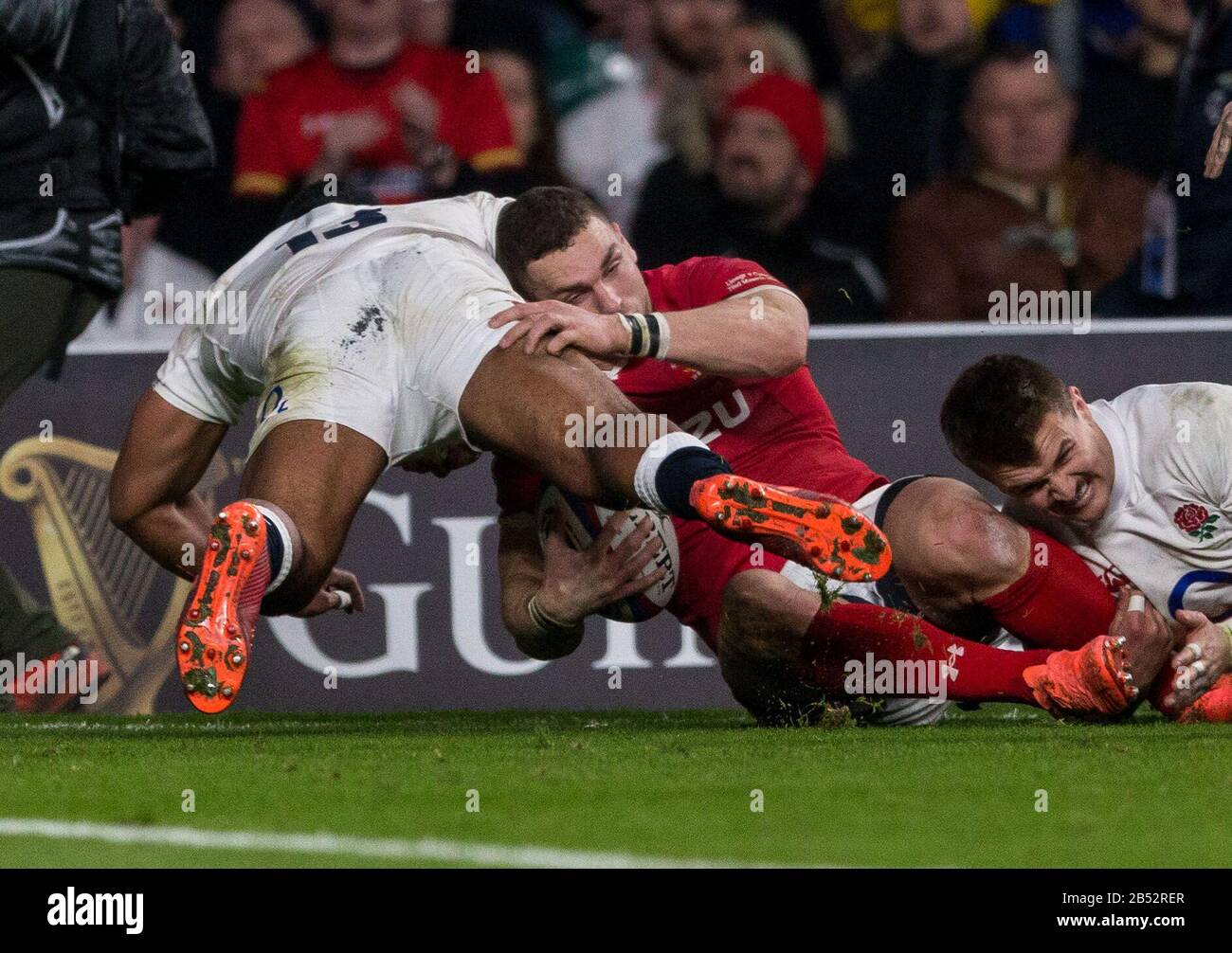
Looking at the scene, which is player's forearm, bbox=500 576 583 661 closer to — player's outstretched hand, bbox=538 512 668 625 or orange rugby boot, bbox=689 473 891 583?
player's outstretched hand, bbox=538 512 668 625

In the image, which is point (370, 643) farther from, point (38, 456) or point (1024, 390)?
point (1024, 390)

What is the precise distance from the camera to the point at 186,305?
630 centimetres

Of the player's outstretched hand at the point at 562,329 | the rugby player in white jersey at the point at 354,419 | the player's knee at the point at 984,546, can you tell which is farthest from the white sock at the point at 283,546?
the player's knee at the point at 984,546

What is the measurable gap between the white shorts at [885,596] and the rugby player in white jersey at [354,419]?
1.46 ft

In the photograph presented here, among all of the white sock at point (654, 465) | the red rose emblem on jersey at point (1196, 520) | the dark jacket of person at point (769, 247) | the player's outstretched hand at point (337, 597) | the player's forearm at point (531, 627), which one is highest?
the dark jacket of person at point (769, 247)

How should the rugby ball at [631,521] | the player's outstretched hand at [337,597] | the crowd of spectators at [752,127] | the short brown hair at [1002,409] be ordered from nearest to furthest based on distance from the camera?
the short brown hair at [1002,409]
the rugby ball at [631,521]
the player's outstretched hand at [337,597]
the crowd of spectators at [752,127]

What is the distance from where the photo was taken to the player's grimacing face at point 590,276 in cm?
443

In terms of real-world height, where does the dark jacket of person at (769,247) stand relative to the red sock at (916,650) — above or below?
above

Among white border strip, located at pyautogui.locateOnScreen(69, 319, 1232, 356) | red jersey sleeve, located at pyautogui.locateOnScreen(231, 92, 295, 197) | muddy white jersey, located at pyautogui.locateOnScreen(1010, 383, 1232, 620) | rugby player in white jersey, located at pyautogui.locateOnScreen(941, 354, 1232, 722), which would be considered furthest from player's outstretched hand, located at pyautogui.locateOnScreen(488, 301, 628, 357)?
red jersey sleeve, located at pyautogui.locateOnScreen(231, 92, 295, 197)

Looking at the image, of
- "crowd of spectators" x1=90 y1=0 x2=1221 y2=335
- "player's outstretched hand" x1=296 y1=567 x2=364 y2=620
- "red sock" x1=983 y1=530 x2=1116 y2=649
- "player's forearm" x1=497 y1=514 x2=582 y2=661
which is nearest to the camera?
"red sock" x1=983 y1=530 x2=1116 y2=649

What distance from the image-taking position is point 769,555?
4.53m

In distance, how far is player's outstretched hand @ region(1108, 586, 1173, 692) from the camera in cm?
418

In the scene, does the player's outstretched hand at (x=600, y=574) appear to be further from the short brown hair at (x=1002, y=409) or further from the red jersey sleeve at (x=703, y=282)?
the short brown hair at (x=1002, y=409)

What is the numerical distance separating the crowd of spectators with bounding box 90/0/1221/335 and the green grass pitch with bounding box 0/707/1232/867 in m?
2.33
